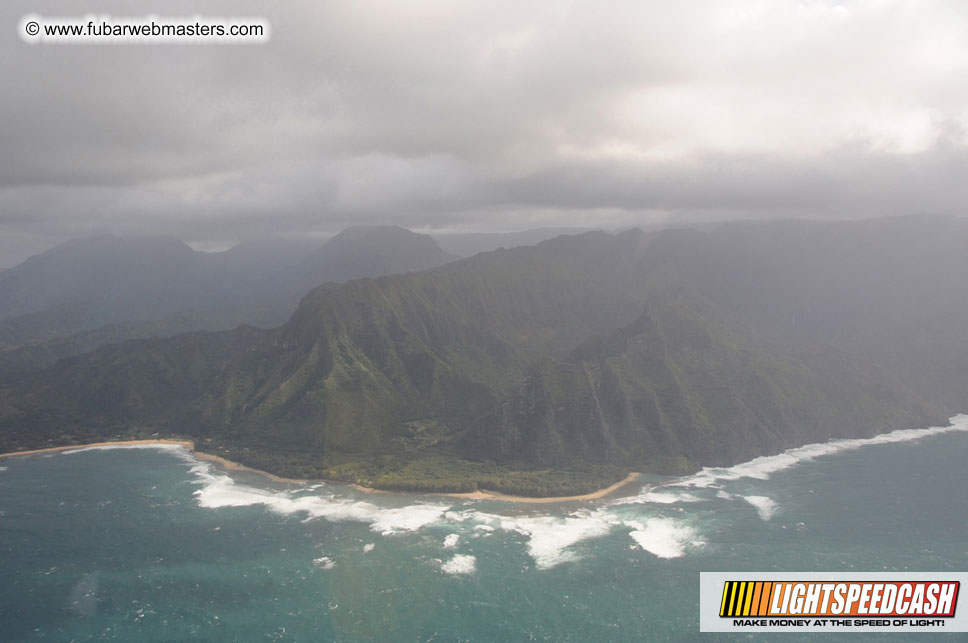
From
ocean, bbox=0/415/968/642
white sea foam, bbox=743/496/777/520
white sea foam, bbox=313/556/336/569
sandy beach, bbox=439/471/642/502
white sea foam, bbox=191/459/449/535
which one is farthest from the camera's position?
sandy beach, bbox=439/471/642/502

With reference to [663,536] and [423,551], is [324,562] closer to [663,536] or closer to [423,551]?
[423,551]

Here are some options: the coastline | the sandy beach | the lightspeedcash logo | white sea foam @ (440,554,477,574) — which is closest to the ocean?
Answer: white sea foam @ (440,554,477,574)

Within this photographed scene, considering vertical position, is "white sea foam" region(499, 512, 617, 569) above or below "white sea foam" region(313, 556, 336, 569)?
below

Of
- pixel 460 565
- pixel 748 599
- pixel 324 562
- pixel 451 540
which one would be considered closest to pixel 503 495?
pixel 451 540

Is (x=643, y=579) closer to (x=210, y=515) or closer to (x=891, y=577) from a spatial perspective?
(x=891, y=577)

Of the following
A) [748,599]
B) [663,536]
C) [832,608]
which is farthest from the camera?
[663,536]

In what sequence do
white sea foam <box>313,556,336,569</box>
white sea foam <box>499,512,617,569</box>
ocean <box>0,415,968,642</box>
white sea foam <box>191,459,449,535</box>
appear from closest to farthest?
ocean <box>0,415,968,642</box>, white sea foam <box>313,556,336,569</box>, white sea foam <box>499,512,617,569</box>, white sea foam <box>191,459,449,535</box>

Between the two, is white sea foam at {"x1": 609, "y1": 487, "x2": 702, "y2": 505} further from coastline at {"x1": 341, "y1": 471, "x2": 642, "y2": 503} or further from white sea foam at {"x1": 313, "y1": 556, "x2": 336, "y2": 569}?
white sea foam at {"x1": 313, "y1": 556, "x2": 336, "y2": 569}

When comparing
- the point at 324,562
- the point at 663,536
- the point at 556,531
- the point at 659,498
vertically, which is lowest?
the point at 659,498
